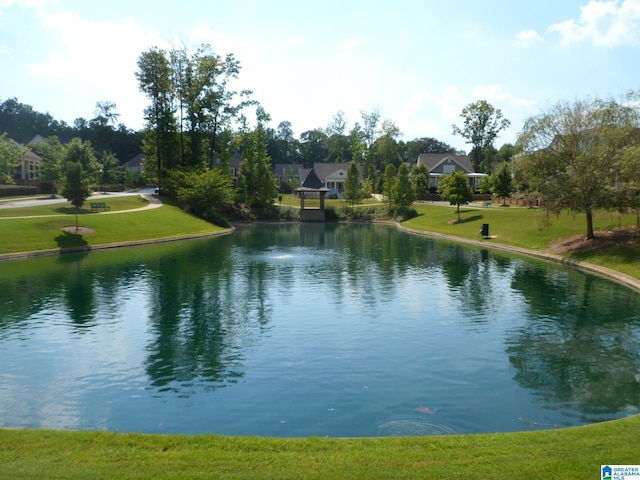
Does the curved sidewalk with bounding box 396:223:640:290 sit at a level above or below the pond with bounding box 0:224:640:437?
above

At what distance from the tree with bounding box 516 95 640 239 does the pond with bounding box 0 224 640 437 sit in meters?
7.59

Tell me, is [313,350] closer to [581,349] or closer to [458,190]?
[581,349]

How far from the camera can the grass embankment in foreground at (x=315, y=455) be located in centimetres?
895

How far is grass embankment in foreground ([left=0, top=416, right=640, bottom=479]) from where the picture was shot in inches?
352

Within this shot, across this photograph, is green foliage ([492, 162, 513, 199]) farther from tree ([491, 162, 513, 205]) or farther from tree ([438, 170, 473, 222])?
tree ([438, 170, 473, 222])

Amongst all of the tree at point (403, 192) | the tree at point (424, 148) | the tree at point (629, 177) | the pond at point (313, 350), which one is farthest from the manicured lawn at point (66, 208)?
the tree at point (424, 148)

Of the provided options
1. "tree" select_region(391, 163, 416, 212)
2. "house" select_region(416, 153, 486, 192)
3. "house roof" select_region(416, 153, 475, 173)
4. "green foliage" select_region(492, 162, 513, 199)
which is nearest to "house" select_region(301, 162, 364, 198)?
"house roof" select_region(416, 153, 475, 173)

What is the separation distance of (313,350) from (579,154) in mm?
32386

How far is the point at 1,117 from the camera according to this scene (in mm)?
152125

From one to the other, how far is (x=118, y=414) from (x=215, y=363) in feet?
14.6

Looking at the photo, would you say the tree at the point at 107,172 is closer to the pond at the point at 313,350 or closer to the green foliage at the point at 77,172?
the green foliage at the point at 77,172

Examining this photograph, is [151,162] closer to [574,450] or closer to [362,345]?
[362,345]

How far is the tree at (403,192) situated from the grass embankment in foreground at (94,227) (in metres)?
30.8

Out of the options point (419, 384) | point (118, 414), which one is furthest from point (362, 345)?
point (118, 414)
